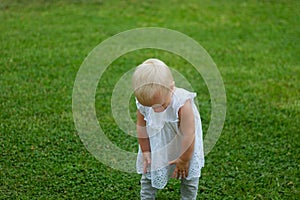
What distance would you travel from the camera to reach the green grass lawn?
3270mm

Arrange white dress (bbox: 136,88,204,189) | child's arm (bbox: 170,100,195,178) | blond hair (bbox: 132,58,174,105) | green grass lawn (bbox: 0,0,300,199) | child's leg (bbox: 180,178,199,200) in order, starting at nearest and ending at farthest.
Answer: blond hair (bbox: 132,58,174,105) → child's arm (bbox: 170,100,195,178) → white dress (bbox: 136,88,204,189) → child's leg (bbox: 180,178,199,200) → green grass lawn (bbox: 0,0,300,199)

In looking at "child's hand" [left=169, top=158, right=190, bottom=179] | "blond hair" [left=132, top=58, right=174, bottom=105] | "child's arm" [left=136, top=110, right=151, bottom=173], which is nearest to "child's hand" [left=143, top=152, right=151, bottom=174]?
"child's arm" [left=136, top=110, right=151, bottom=173]

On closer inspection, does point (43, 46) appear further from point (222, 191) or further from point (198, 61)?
point (222, 191)

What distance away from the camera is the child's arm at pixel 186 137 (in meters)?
2.55

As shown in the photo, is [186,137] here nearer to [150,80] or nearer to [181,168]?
[181,168]

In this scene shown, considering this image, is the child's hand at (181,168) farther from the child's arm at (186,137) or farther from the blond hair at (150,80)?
the blond hair at (150,80)

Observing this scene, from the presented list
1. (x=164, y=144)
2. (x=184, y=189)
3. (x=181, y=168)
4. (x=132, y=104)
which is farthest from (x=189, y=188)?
(x=132, y=104)

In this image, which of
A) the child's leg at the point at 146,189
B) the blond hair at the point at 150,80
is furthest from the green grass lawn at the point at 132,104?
the blond hair at the point at 150,80

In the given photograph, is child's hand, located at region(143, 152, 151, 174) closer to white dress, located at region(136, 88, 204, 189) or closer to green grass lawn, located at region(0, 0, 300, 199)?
white dress, located at region(136, 88, 204, 189)

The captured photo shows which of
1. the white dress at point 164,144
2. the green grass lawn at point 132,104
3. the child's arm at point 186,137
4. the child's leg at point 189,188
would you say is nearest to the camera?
the child's arm at point 186,137

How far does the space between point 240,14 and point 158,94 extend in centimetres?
463

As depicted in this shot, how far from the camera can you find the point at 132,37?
19.0ft

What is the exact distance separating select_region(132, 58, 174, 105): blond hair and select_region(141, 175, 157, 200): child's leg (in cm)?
57

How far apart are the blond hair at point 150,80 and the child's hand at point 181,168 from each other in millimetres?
404
